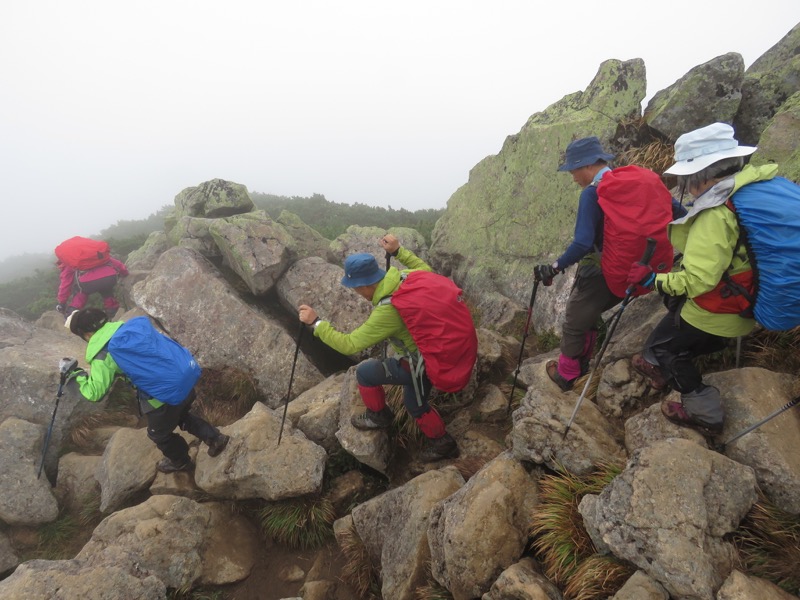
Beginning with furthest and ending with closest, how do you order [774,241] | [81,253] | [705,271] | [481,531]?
[81,253] < [481,531] < [705,271] < [774,241]

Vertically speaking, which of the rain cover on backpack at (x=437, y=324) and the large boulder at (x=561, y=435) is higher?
Result: the rain cover on backpack at (x=437, y=324)

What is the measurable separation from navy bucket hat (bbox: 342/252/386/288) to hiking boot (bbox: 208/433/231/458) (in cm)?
415

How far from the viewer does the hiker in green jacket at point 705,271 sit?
3.62m

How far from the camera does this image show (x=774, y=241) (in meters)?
3.41

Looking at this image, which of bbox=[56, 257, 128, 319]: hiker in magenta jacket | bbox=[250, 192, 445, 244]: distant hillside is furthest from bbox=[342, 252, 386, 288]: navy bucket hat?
bbox=[250, 192, 445, 244]: distant hillside

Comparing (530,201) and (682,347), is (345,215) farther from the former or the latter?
(682,347)

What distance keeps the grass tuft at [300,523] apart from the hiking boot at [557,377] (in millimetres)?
4601

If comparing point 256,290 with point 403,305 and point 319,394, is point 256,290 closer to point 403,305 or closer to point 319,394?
point 319,394

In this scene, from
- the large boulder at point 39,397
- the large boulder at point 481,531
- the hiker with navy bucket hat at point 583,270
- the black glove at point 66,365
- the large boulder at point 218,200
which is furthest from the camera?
the large boulder at point 218,200

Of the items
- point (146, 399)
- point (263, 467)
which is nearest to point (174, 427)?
point (146, 399)

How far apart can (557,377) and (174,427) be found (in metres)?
6.86

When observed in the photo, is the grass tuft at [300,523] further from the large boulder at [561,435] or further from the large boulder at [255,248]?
the large boulder at [255,248]

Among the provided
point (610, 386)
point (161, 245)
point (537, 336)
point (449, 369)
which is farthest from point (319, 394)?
point (161, 245)

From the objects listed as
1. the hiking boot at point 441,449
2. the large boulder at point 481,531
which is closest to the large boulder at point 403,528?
the large boulder at point 481,531
